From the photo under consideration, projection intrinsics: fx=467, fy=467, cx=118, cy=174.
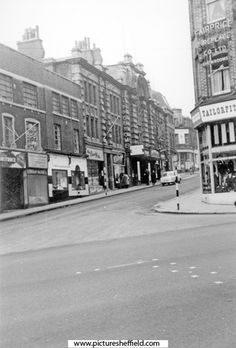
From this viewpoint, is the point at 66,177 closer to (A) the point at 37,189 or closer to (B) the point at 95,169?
(A) the point at 37,189

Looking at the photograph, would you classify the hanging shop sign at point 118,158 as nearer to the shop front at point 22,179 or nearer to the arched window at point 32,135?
the shop front at point 22,179

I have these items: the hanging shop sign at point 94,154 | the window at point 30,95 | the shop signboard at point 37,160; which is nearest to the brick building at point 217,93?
the shop signboard at point 37,160

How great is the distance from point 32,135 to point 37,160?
1.80 meters

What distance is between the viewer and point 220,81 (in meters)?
24.2

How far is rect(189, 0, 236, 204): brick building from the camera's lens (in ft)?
76.5

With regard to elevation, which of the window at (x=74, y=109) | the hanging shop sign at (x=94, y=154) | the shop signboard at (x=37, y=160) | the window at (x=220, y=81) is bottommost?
the shop signboard at (x=37, y=160)

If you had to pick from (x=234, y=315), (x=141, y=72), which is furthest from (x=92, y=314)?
(x=141, y=72)

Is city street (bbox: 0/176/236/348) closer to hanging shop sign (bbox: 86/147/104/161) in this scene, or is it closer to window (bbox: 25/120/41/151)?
window (bbox: 25/120/41/151)

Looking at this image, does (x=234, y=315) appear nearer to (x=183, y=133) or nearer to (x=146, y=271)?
(x=146, y=271)

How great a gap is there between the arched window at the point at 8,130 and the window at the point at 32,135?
1.71 meters

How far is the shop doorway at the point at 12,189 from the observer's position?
29047 millimetres

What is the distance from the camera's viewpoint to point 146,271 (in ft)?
25.8

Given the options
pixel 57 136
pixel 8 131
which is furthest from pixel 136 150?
pixel 8 131

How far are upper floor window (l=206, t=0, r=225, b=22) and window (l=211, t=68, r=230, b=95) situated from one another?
8.92ft
